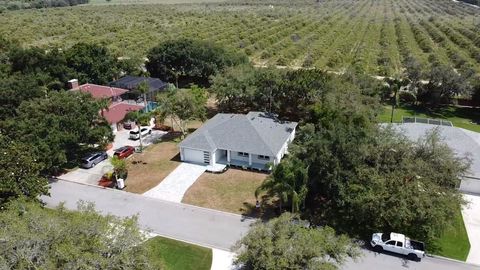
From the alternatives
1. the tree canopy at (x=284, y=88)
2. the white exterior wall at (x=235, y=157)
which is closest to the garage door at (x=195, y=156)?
the white exterior wall at (x=235, y=157)

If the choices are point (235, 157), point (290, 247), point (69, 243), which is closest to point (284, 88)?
point (235, 157)

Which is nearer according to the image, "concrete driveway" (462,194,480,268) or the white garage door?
"concrete driveway" (462,194,480,268)

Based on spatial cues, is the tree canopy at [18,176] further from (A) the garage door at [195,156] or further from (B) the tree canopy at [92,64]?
(B) the tree canopy at [92,64]

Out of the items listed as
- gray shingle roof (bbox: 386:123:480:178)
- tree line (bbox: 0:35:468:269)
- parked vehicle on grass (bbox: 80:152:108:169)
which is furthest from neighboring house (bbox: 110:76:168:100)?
gray shingle roof (bbox: 386:123:480:178)

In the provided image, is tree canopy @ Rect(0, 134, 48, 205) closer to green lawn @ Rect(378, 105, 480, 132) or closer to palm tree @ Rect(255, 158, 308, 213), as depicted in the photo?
palm tree @ Rect(255, 158, 308, 213)

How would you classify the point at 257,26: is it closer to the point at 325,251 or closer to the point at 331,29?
the point at 331,29

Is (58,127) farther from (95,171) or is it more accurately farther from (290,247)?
(290,247)
